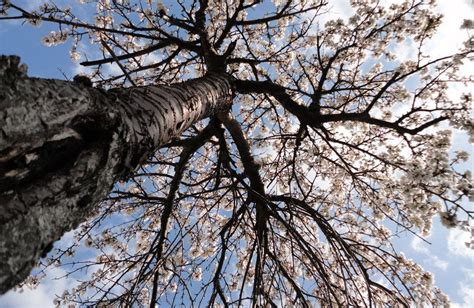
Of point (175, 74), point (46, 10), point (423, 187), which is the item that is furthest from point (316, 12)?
point (46, 10)

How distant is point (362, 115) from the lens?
3268mm

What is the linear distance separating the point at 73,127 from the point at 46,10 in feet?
12.3

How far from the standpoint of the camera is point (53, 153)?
109cm

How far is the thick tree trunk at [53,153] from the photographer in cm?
90

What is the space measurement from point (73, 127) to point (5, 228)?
410 millimetres

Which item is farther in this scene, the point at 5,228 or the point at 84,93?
the point at 84,93

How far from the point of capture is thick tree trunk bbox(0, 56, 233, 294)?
902 mm

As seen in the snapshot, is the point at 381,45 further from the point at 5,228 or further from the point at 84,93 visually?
the point at 5,228

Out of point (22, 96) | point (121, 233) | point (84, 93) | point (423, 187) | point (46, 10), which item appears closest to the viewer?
point (22, 96)

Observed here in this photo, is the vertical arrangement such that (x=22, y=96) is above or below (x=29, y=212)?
above

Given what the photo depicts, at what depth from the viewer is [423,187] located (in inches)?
109

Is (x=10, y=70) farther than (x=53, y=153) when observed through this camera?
No

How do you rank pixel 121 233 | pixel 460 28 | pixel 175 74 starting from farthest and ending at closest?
pixel 175 74, pixel 121 233, pixel 460 28

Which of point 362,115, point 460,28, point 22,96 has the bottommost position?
point 22,96
